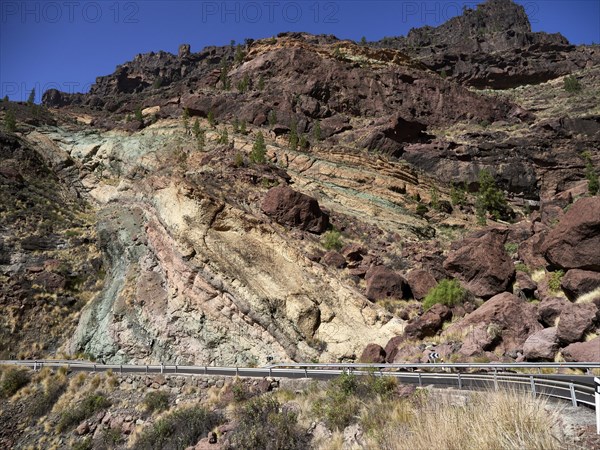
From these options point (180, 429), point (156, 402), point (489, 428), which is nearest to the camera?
point (489, 428)

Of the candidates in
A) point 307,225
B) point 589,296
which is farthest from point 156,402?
point 589,296

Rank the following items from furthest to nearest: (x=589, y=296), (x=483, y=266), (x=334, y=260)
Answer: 1. (x=334, y=260)
2. (x=483, y=266)
3. (x=589, y=296)

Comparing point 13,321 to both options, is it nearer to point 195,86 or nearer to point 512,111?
point 195,86

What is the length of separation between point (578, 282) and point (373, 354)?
8374mm

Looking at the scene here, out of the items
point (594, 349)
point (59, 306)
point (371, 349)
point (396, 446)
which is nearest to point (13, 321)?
point (59, 306)

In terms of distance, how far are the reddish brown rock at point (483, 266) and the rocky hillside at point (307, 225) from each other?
0.28 ft

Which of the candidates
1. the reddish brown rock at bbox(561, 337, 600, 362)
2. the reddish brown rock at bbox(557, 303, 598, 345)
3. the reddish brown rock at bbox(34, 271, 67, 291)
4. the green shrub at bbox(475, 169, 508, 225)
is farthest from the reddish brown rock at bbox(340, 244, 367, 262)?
the green shrub at bbox(475, 169, 508, 225)

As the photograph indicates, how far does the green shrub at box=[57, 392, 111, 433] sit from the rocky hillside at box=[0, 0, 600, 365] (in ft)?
12.6

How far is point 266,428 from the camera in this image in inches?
419

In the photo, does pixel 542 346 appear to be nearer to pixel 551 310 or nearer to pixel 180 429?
pixel 551 310

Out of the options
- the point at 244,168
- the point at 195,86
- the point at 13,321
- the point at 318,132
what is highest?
the point at 195,86

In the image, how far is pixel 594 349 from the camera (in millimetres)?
9680

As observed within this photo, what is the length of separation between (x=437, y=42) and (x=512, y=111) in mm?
72530

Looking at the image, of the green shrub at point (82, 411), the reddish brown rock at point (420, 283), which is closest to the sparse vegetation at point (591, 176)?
the reddish brown rock at point (420, 283)
